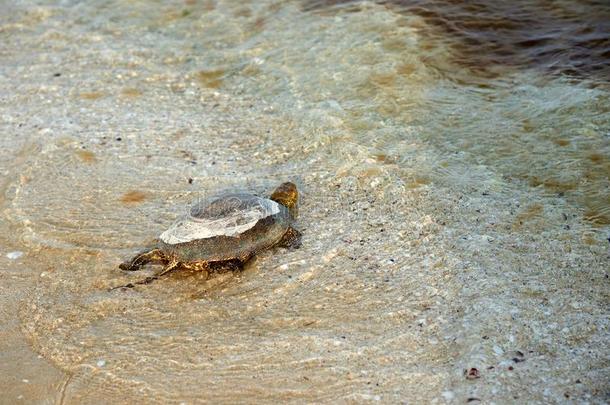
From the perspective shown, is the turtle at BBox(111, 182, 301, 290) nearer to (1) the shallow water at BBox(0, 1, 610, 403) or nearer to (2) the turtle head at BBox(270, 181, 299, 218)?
(1) the shallow water at BBox(0, 1, 610, 403)

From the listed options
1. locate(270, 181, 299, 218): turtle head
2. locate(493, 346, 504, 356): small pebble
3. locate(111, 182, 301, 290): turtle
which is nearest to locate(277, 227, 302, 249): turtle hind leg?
locate(111, 182, 301, 290): turtle

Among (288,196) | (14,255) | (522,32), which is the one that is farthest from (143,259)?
(522,32)

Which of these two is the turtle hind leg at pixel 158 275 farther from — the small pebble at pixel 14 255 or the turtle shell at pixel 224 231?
the small pebble at pixel 14 255

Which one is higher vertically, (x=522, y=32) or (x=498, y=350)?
(x=522, y=32)

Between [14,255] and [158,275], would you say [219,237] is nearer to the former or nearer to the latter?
[158,275]

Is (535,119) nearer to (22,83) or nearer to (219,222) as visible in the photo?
(219,222)

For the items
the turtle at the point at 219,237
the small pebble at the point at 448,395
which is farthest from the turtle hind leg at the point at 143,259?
the small pebble at the point at 448,395
